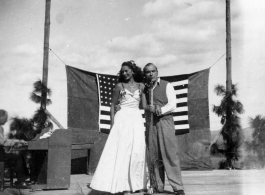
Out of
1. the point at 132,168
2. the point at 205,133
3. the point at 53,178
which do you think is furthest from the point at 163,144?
the point at 205,133

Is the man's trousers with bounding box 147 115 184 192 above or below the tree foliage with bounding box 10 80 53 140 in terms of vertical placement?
below

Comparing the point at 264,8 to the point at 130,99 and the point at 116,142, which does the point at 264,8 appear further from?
the point at 116,142

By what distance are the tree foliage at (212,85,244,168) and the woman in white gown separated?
430cm

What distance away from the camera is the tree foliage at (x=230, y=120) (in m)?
8.41

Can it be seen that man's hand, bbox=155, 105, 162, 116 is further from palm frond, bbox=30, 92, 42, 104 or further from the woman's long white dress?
palm frond, bbox=30, 92, 42, 104

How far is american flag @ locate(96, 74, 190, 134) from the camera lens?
8.14m

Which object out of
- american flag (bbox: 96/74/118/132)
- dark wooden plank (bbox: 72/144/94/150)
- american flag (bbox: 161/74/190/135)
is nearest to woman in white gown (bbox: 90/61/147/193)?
dark wooden plank (bbox: 72/144/94/150)

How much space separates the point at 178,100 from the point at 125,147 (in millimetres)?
4253

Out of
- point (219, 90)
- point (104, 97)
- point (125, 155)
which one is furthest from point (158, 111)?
point (219, 90)

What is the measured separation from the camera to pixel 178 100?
837cm

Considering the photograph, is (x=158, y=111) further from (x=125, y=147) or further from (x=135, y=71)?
(x=135, y=71)

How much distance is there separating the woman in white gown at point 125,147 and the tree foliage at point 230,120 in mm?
4299

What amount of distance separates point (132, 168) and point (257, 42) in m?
2.03

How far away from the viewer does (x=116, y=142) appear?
439 cm
